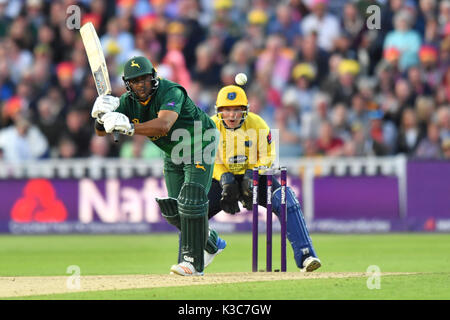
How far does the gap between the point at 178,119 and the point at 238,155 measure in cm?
124

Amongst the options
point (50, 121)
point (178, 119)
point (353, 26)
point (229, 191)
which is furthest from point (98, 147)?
point (178, 119)

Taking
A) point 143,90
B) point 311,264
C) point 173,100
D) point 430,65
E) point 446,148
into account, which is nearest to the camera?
point 173,100

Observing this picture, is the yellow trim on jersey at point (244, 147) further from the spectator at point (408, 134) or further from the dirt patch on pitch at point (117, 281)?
the spectator at point (408, 134)

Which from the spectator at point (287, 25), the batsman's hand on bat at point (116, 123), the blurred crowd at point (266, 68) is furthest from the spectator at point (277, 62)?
the batsman's hand on bat at point (116, 123)

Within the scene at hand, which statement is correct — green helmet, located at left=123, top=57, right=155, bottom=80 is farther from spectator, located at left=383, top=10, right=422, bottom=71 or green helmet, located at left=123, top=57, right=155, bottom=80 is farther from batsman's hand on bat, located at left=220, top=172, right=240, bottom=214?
spectator, located at left=383, top=10, right=422, bottom=71

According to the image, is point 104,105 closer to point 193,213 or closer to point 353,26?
point 193,213

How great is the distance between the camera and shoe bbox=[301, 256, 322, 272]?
379 inches

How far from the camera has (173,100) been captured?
8953 millimetres

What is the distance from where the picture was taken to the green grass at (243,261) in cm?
802

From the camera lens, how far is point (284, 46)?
18.1 meters

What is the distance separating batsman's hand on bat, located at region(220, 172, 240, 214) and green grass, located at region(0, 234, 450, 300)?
2.84 ft

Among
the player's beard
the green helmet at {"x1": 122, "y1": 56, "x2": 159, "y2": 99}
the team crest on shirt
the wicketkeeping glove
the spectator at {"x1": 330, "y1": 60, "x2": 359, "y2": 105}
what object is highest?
the spectator at {"x1": 330, "y1": 60, "x2": 359, "y2": 105}

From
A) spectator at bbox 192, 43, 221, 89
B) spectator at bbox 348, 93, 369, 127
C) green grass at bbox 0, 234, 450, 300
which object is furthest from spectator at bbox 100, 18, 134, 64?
spectator at bbox 348, 93, 369, 127
